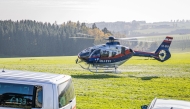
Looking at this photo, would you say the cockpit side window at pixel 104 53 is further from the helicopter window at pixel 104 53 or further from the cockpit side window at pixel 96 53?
the cockpit side window at pixel 96 53

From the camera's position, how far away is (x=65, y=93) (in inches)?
240

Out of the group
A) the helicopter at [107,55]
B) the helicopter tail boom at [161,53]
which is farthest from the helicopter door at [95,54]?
the helicopter tail boom at [161,53]

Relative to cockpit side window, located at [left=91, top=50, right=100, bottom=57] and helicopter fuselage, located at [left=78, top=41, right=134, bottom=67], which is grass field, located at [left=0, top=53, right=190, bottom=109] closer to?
helicopter fuselage, located at [left=78, top=41, right=134, bottom=67]

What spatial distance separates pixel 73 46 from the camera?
2431cm

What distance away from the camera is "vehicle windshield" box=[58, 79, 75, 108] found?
588 cm

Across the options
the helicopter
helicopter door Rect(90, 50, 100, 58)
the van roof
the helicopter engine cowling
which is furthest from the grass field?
the van roof

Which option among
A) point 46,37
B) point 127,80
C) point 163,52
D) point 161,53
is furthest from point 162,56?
point 46,37

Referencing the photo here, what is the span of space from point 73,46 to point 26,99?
1856cm

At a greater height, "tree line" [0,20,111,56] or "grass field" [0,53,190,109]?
"tree line" [0,20,111,56]

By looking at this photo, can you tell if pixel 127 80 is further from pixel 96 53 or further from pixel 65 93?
→ pixel 65 93

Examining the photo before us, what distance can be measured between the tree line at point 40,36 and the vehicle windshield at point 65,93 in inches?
688

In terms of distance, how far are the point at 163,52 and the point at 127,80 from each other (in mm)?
4417

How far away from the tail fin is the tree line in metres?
5.38

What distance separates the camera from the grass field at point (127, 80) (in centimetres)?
1261
